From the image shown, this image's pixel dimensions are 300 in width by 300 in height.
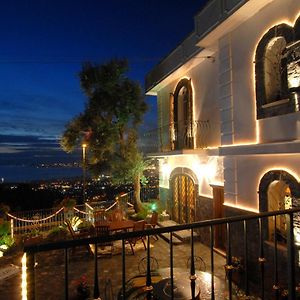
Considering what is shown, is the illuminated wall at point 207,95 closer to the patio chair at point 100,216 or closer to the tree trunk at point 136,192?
the tree trunk at point 136,192

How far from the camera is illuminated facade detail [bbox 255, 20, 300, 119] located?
6590mm

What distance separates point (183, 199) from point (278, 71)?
25.3ft

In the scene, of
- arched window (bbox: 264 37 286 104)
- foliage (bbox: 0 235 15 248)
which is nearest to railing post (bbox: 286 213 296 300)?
arched window (bbox: 264 37 286 104)

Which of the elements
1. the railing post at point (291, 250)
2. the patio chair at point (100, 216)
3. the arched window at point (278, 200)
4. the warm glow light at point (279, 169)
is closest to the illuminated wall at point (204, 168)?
the warm glow light at point (279, 169)

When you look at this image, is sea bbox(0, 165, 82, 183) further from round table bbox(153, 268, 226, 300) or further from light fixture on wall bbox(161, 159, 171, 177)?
round table bbox(153, 268, 226, 300)

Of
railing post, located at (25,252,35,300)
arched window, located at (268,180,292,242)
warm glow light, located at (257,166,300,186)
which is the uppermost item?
warm glow light, located at (257,166,300,186)

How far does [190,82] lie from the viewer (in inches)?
508

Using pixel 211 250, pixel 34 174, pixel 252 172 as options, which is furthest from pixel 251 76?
pixel 34 174

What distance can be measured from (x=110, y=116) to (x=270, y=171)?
34.5 feet

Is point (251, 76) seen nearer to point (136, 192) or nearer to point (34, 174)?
point (136, 192)

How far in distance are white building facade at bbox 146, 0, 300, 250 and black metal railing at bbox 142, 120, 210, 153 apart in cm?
8

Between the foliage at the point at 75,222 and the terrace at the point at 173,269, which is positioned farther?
the foliage at the point at 75,222

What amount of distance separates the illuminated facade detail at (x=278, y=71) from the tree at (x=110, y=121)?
9.41 m

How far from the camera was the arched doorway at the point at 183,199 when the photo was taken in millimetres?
12852
